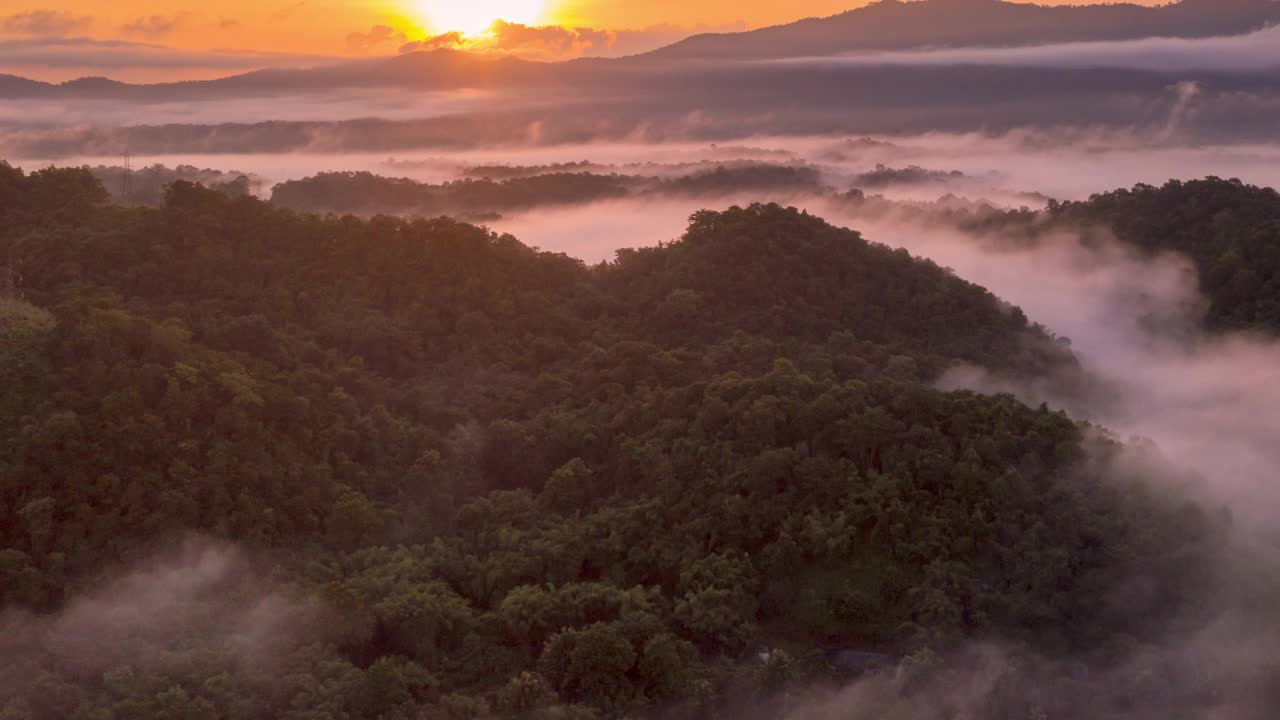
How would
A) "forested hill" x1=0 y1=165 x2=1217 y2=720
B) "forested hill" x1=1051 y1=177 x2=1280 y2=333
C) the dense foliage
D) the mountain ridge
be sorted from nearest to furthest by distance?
"forested hill" x1=0 y1=165 x2=1217 y2=720, "forested hill" x1=1051 y1=177 x2=1280 y2=333, the dense foliage, the mountain ridge

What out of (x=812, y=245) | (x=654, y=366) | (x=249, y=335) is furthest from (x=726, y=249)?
(x=249, y=335)

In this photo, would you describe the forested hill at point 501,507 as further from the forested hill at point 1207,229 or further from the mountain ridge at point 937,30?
the mountain ridge at point 937,30

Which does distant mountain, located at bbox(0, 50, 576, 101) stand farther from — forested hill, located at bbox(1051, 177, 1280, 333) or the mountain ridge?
forested hill, located at bbox(1051, 177, 1280, 333)

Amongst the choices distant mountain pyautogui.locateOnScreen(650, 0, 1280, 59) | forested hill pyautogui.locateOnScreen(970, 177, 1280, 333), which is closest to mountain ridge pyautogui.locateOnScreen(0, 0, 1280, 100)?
distant mountain pyautogui.locateOnScreen(650, 0, 1280, 59)

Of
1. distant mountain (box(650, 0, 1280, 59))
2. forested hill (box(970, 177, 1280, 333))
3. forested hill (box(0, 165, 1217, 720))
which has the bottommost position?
forested hill (box(0, 165, 1217, 720))

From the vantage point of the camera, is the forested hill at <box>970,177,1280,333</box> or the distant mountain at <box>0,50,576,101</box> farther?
the distant mountain at <box>0,50,576,101</box>

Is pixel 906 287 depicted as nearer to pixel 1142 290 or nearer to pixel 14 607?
pixel 1142 290
